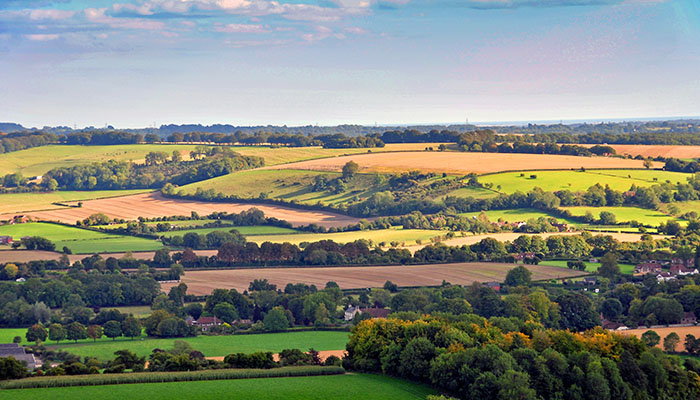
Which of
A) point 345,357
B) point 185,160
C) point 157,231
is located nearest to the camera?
point 345,357

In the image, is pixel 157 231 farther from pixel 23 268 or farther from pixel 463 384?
pixel 463 384

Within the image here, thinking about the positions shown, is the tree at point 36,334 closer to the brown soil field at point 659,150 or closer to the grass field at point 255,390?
the grass field at point 255,390

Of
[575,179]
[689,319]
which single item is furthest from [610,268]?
[575,179]

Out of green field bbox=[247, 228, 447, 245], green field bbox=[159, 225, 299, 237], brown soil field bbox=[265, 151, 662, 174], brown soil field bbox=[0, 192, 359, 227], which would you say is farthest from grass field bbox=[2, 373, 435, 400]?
brown soil field bbox=[265, 151, 662, 174]

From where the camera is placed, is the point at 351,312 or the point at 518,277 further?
the point at 518,277

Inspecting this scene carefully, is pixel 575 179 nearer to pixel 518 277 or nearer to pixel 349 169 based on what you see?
pixel 349 169

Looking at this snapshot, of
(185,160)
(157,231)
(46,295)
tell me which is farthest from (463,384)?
(185,160)

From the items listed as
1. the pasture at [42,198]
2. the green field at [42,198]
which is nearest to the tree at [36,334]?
the pasture at [42,198]
